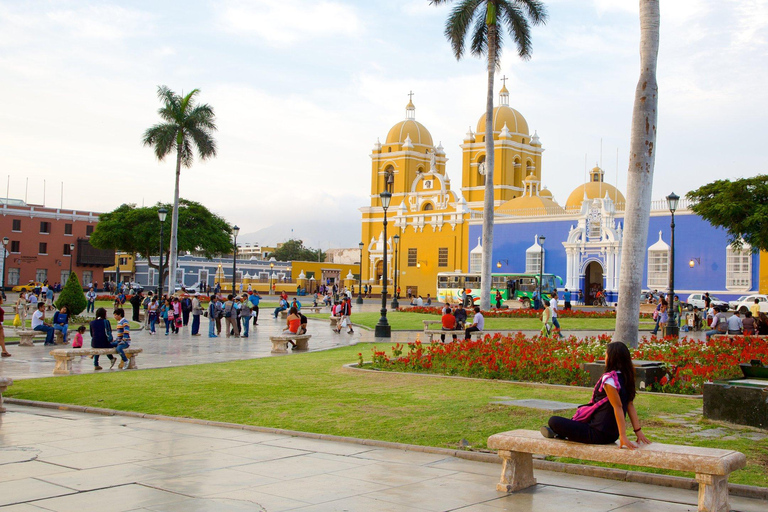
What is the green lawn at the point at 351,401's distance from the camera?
25.4 ft

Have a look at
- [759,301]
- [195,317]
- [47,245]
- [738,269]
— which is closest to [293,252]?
[47,245]

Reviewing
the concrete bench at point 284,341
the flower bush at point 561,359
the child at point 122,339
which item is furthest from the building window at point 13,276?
the flower bush at point 561,359

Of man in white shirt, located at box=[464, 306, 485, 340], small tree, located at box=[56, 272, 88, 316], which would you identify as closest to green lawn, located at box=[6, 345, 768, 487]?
man in white shirt, located at box=[464, 306, 485, 340]

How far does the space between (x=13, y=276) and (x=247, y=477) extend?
6456 centimetres

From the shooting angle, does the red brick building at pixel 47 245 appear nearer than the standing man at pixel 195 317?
No

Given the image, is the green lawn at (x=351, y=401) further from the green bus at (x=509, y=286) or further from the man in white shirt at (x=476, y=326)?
the green bus at (x=509, y=286)

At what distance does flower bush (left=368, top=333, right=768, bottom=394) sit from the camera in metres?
10.6

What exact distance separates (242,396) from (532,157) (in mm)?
52042

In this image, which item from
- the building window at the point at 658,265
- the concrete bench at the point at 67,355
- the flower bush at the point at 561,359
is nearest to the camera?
the flower bush at the point at 561,359

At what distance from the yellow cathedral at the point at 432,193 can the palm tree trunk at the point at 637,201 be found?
134ft

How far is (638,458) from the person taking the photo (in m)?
5.36

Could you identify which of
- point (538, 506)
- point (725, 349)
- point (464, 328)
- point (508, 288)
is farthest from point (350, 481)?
point (508, 288)

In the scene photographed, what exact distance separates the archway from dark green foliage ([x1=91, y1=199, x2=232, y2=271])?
24.7 m

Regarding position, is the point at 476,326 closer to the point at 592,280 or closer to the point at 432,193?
the point at 592,280
